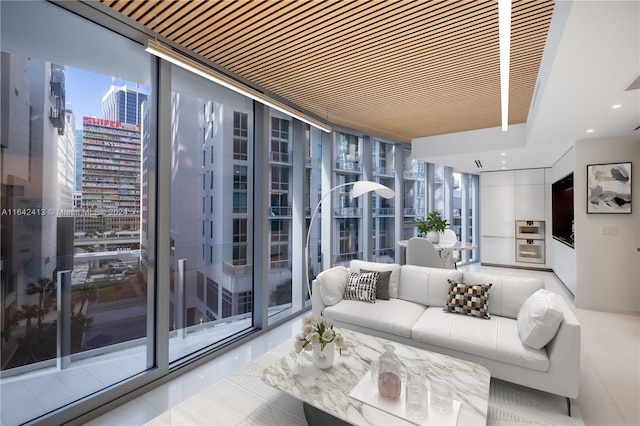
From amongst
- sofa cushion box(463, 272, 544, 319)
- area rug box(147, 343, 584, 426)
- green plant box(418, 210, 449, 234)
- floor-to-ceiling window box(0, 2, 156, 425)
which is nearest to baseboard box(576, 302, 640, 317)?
green plant box(418, 210, 449, 234)

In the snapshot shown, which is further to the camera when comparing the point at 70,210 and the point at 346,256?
the point at 346,256

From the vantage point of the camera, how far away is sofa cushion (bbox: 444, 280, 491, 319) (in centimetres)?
301

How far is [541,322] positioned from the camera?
236 centimetres

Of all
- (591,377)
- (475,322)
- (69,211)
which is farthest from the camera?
(475,322)

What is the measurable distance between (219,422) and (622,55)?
3.88 m

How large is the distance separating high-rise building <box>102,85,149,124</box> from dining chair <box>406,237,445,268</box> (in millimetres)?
4079

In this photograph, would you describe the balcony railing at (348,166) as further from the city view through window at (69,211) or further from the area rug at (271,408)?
the area rug at (271,408)

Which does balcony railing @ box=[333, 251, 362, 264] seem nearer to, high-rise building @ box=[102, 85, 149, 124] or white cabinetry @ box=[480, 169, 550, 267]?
high-rise building @ box=[102, 85, 149, 124]

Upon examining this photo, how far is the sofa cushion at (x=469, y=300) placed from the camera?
9.89 ft

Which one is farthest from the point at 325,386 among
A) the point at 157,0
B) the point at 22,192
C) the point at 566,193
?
the point at 566,193

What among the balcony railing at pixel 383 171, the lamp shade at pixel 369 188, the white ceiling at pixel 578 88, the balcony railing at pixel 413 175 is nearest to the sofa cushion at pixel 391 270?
the lamp shade at pixel 369 188

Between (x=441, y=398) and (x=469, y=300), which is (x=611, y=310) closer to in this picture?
(x=469, y=300)

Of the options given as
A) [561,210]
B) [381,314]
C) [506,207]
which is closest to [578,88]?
[381,314]

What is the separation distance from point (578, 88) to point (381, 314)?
9.25 ft
